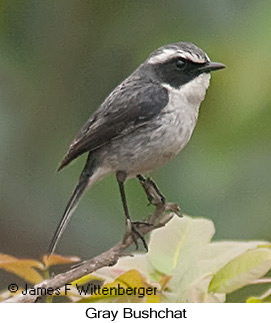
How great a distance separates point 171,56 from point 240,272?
0.39m

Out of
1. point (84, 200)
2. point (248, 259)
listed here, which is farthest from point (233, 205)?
point (248, 259)

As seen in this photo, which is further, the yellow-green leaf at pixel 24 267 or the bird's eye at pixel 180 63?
the bird's eye at pixel 180 63

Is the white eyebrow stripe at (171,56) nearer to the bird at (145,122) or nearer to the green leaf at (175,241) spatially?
the bird at (145,122)

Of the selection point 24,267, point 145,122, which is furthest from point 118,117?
point 24,267

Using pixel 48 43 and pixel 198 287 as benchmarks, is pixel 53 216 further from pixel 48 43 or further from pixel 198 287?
pixel 198 287

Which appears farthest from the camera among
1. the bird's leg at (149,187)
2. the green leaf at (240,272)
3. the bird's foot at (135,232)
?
the bird's leg at (149,187)

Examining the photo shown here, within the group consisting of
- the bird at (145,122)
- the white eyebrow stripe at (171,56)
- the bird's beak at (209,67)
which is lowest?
the bird at (145,122)

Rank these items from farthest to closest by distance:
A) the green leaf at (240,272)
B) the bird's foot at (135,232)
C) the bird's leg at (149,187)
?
the bird's leg at (149,187) → the bird's foot at (135,232) → the green leaf at (240,272)

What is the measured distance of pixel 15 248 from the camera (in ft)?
3.53

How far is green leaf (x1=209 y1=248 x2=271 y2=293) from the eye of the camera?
0.76 meters

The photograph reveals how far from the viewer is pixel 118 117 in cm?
107

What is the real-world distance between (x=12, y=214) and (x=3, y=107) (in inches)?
5.8

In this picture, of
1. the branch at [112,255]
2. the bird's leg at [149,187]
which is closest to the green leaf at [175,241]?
the branch at [112,255]

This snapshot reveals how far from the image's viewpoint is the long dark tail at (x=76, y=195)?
1065 millimetres
